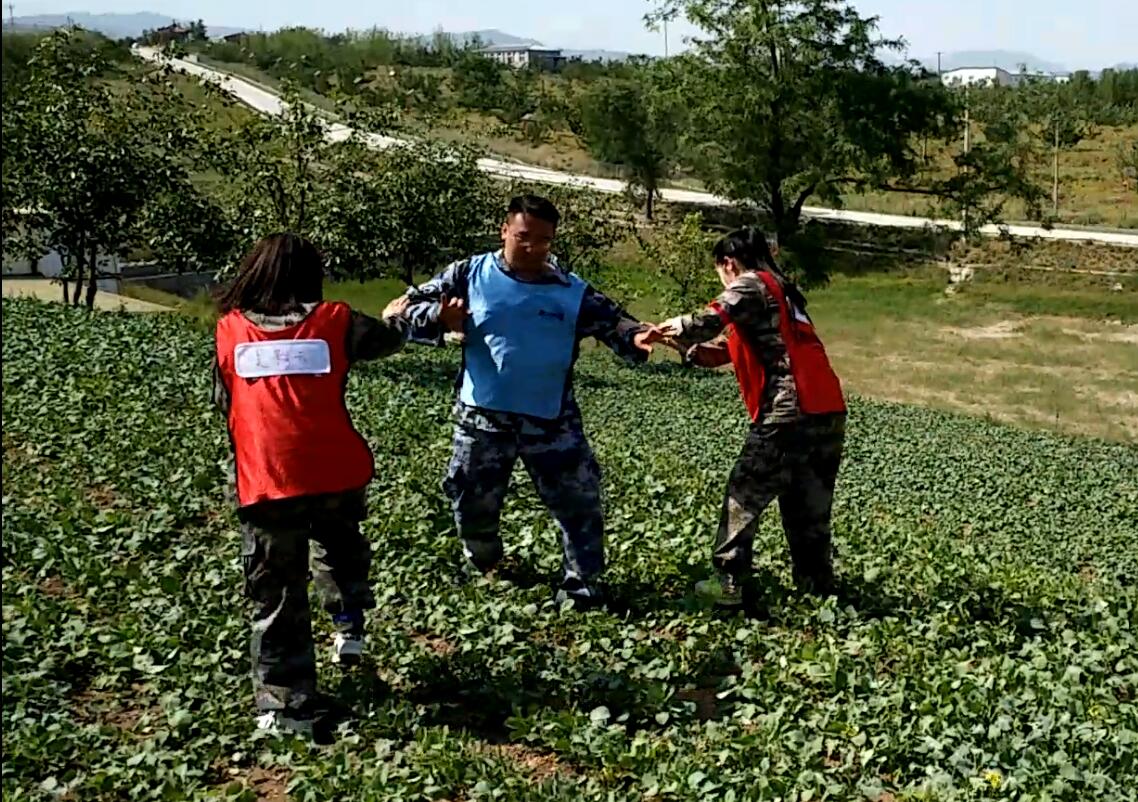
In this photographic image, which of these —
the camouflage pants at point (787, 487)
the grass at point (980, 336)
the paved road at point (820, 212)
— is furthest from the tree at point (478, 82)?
the camouflage pants at point (787, 487)

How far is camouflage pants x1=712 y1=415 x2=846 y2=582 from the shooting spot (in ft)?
21.4

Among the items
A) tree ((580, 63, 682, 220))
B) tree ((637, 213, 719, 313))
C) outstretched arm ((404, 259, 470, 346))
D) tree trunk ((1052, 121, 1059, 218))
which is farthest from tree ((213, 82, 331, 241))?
tree trunk ((1052, 121, 1059, 218))

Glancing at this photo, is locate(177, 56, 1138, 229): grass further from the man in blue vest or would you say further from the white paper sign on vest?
the white paper sign on vest

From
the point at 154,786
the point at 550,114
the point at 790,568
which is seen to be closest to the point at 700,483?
the point at 790,568

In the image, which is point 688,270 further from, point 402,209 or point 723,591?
point 723,591

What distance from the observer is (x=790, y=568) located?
23.9ft

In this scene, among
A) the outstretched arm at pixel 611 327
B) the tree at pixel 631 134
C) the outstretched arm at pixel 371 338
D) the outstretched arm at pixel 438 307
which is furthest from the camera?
the tree at pixel 631 134

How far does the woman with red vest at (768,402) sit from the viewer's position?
253 inches

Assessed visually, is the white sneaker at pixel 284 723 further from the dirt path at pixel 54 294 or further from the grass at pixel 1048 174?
the grass at pixel 1048 174

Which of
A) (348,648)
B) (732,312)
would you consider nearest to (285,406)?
(348,648)

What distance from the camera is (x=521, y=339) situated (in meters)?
6.23

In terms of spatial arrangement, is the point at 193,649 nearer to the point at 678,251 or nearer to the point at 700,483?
the point at 700,483

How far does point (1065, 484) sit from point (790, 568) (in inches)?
442

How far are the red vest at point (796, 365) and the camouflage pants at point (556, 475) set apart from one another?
906 millimetres
